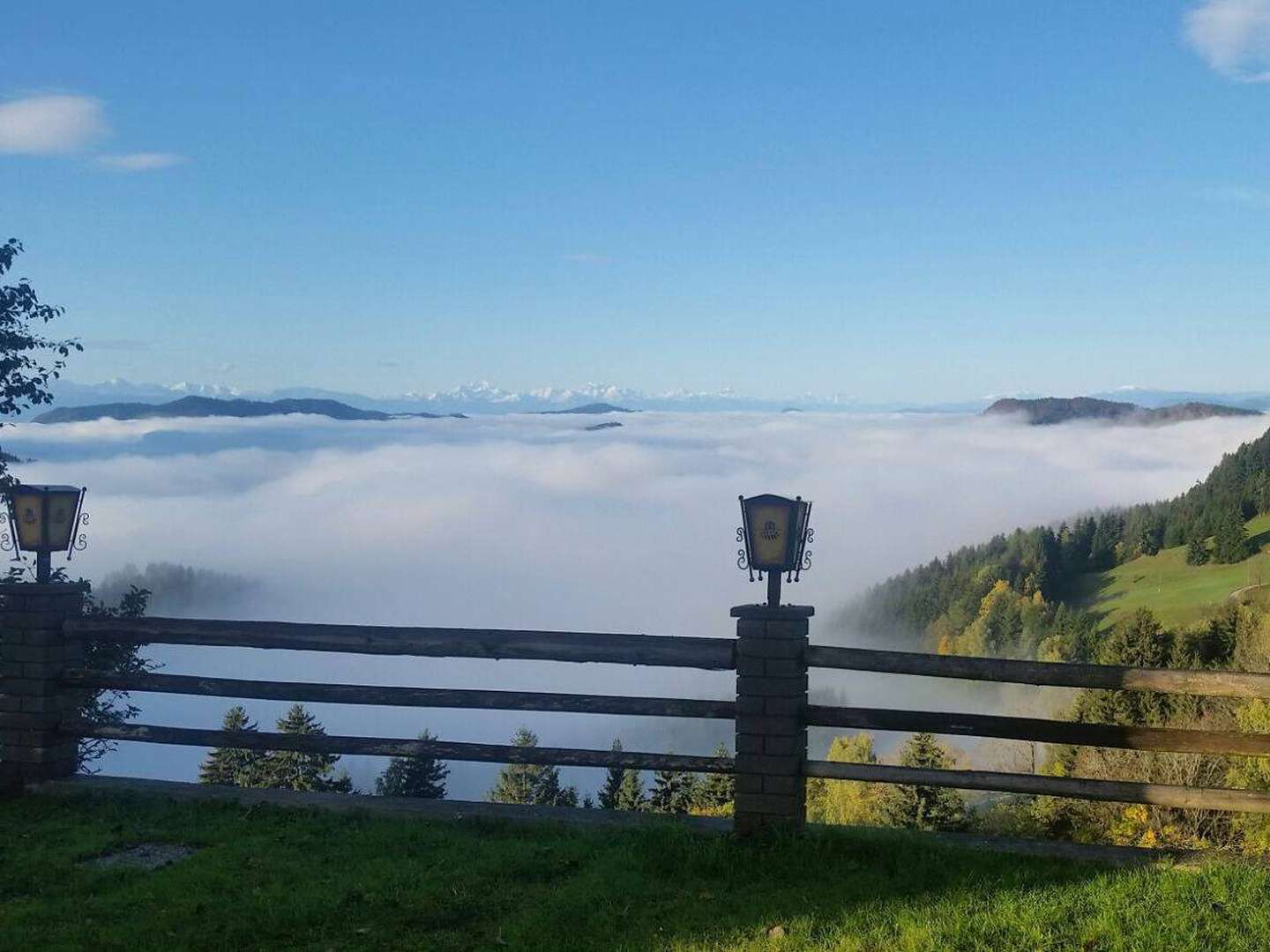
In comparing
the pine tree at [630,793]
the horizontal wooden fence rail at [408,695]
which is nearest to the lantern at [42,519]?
the horizontal wooden fence rail at [408,695]

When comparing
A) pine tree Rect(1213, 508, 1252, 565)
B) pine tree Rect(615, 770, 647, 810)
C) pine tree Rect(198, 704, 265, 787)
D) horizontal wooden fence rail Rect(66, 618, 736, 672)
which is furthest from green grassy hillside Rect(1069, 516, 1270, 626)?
horizontal wooden fence rail Rect(66, 618, 736, 672)

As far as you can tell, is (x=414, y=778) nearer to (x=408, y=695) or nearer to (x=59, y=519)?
(x=59, y=519)

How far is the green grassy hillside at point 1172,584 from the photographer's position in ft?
275

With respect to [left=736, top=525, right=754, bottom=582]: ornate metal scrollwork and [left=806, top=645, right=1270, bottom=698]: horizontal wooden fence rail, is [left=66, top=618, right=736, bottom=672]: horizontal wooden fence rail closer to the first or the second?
[left=736, top=525, right=754, bottom=582]: ornate metal scrollwork

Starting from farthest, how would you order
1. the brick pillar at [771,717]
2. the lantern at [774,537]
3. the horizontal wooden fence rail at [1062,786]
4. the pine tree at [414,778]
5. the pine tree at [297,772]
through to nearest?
the pine tree at [297,772]
the pine tree at [414,778]
the lantern at [774,537]
the brick pillar at [771,717]
the horizontal wooden fence rail at [1062,786]

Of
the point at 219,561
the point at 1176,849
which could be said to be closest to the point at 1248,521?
the point at 1176,849

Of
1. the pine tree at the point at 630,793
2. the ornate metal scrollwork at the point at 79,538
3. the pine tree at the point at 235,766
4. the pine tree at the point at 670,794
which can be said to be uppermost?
the ornate metal scrollwork at the point at 79,538

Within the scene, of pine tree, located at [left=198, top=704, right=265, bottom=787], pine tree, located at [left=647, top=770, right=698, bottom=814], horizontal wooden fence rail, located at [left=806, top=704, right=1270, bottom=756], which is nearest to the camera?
horizontal wooden fence rail, located at [left=806, top=704, right=1270, bottom=756]

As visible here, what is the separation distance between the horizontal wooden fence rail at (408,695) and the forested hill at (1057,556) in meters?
76.5

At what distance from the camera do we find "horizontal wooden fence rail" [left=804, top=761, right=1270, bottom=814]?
272 inches

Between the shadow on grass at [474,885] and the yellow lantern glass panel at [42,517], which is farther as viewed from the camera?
the yellow lantern glass panel at [42,517]

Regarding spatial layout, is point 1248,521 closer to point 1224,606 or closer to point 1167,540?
point 1167,540

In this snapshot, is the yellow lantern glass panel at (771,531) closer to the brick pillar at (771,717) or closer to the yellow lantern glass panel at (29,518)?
the brick pillar at (771,717)

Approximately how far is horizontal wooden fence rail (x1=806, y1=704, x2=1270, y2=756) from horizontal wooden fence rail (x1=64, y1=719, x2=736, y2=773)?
876 millimetres
